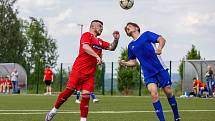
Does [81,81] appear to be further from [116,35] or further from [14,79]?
[14,79]

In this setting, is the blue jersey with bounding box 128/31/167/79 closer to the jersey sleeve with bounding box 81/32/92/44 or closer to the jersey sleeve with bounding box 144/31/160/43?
the jersey sleeve with bounding box 144/31/160/43

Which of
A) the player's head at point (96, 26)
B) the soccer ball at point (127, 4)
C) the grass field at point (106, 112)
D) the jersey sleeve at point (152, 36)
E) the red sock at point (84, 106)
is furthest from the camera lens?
the grass field at point (106, 112)

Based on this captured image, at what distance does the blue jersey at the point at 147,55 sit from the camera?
35.4 feet

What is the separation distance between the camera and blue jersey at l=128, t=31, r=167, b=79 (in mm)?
10797

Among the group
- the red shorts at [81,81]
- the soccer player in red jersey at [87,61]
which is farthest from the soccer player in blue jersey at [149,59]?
the red shorts at [81,81]

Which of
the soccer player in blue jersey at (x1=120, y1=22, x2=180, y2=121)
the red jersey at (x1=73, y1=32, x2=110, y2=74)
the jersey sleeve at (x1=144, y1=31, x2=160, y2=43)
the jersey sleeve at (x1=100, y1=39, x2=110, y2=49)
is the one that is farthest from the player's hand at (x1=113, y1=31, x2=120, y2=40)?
the jersey sleeve at (x1=144, y1=31, x2=160, y2=43)

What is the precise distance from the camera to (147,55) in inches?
428

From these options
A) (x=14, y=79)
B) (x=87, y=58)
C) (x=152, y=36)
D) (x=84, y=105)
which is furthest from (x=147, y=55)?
(x=14, y=79)

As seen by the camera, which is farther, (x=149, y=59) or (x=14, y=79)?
(x=14, y=79)

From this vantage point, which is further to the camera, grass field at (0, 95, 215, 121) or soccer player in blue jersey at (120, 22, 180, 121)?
grass field at (0, 95, 215, 121)

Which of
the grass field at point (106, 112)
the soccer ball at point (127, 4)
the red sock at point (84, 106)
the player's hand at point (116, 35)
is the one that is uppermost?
the soccer ball at point (127, 4)

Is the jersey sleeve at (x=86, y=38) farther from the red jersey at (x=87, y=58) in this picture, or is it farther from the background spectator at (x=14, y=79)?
the background spectator at (x=14, y=79)

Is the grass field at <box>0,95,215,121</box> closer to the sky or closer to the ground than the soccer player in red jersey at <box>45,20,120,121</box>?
closer to the ground

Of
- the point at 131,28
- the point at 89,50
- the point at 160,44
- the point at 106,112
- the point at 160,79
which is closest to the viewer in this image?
the point at 160,44
